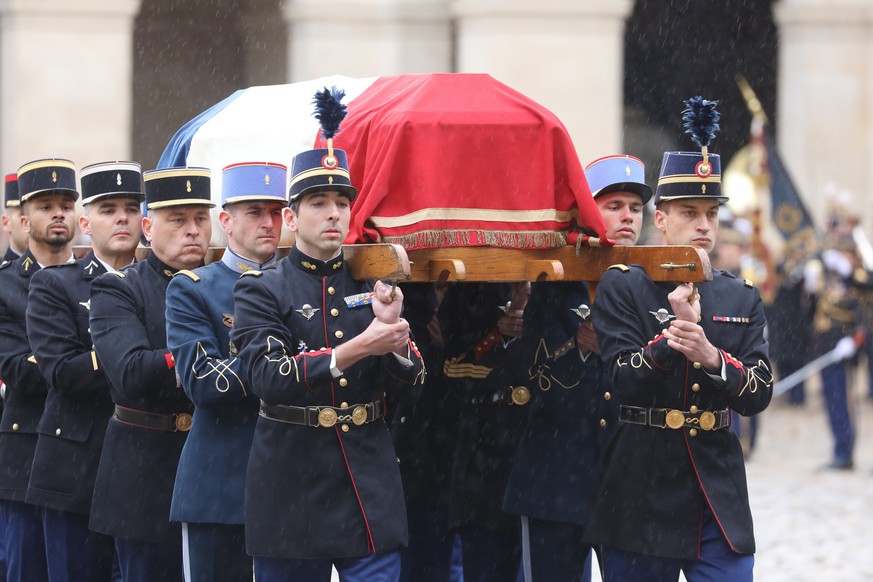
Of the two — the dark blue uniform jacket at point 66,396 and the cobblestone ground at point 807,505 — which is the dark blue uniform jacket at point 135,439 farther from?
the cobblestone ground at point 807,505

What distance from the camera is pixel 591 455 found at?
558 cm

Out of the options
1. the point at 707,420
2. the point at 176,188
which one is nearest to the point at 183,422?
the point at 176,188

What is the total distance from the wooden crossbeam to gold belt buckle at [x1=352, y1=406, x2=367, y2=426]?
0.39 meters

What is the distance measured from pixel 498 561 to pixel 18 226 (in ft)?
8.54

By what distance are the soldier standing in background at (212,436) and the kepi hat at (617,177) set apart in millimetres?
1282

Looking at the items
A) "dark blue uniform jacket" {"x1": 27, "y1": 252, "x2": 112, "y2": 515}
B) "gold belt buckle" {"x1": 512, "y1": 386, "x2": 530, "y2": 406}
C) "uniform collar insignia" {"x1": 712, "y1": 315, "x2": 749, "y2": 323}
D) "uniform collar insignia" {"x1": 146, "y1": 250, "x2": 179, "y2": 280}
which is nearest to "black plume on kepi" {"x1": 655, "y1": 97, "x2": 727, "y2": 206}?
"uniform collar insignia" {"x1": 712, "y1": 315, "x2": 749, "y2": 323}

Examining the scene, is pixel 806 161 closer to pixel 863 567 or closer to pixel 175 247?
pixel 863 567

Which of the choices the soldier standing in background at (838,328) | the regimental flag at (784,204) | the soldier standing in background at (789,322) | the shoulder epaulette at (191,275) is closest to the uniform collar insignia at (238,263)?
the shoulder epaulette at (191,275)

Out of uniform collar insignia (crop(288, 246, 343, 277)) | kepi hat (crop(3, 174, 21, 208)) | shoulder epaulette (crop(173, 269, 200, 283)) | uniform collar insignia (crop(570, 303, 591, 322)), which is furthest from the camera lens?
kepi hat (crop(3, 174, 21, 208))

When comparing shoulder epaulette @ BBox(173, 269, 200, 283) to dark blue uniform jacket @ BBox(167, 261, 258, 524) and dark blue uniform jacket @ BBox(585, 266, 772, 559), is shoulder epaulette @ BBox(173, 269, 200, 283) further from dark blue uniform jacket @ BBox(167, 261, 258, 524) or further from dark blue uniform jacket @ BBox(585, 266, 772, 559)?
dark blue uniform jacket @ BBox(585, 266, 772, 559)

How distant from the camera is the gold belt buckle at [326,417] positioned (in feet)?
15.1

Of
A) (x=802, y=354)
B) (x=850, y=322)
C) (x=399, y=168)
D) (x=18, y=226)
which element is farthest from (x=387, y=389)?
(x=802, y=354)

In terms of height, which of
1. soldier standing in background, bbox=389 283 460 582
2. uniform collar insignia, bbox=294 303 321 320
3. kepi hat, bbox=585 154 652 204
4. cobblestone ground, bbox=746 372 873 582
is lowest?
cobblestone ground, bbox=746 372 873 582

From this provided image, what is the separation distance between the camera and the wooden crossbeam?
4.82 meters
